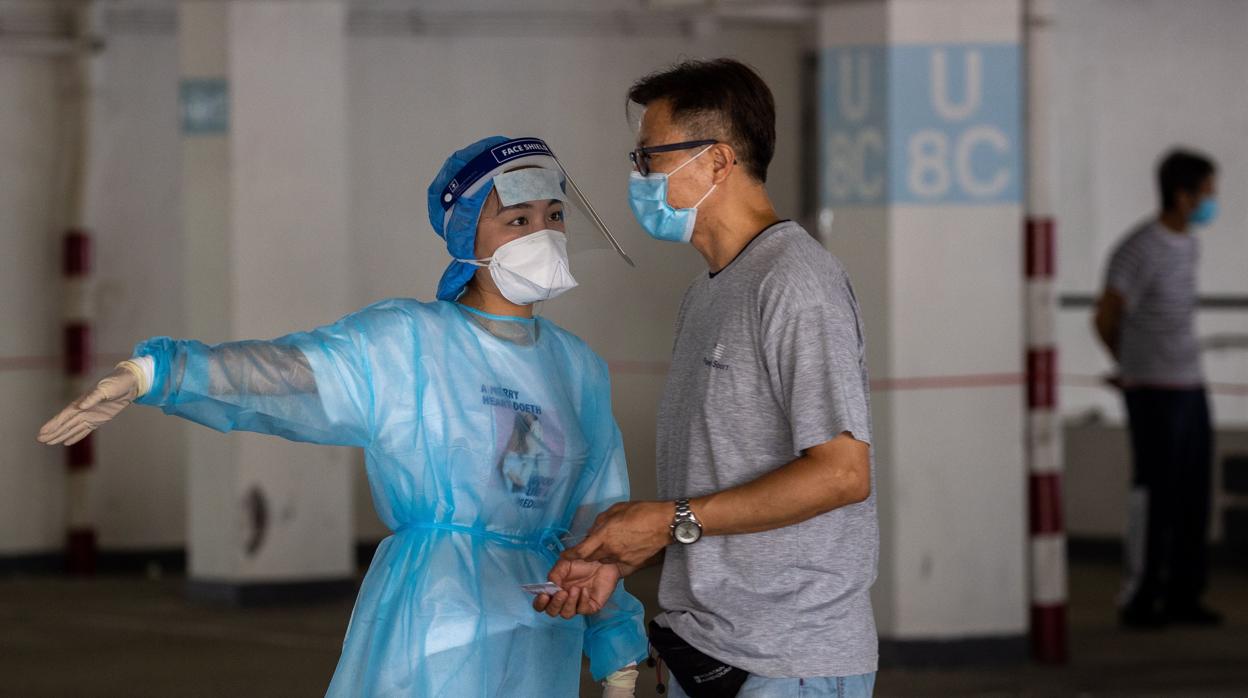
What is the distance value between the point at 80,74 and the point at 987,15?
4589mm

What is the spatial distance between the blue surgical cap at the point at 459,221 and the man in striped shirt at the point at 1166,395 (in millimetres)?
4241

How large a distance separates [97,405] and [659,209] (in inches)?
32.6

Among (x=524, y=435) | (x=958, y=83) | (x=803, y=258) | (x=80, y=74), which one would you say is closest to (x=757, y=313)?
(x=803, y=258)

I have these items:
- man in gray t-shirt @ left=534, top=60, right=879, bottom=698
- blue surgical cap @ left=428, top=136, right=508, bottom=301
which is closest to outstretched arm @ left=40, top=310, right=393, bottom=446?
blue surgical cap @ left=428, top=136, right=508, bottom=301

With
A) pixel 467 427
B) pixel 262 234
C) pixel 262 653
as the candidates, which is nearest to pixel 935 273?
pixel 262 653

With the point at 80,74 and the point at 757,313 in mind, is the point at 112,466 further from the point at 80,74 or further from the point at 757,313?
the point at 757,313

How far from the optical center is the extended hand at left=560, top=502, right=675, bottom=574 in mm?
2121

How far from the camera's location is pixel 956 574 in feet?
17.5

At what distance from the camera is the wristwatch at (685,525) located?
2104mm

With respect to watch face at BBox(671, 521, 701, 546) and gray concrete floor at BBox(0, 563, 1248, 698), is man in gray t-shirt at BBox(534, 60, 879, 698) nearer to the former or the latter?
watch face at BBox(671, 521, 701, 546)

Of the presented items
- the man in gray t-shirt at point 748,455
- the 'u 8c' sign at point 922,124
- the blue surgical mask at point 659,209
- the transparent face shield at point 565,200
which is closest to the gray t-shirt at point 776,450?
the man in gray t-shirt at point 748,455

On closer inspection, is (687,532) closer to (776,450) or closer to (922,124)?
(776,450)

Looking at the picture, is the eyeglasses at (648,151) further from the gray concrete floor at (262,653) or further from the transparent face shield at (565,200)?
the gray concrete floor at (262,653)

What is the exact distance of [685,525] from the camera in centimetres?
211
